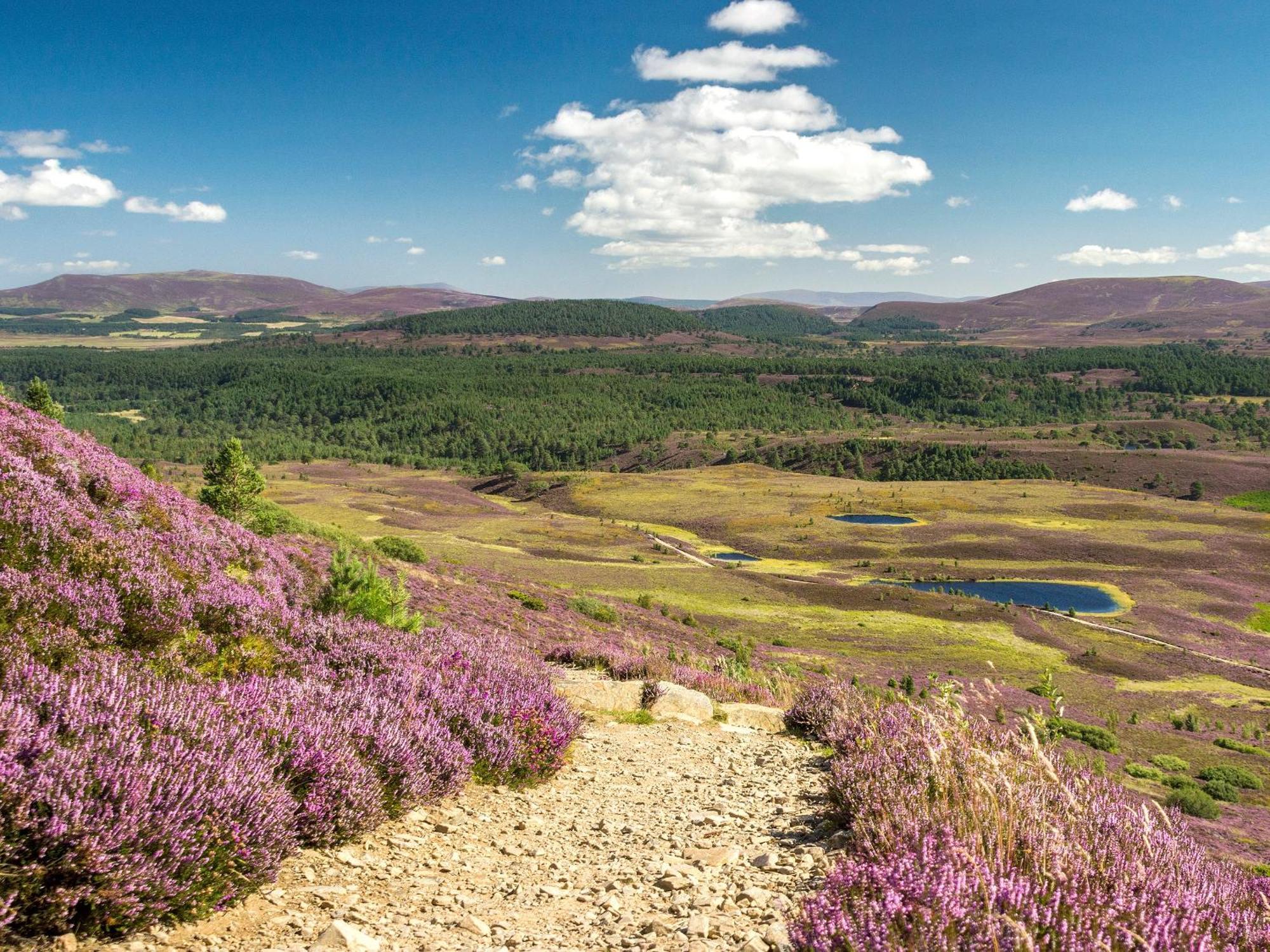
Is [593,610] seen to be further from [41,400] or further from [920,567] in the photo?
[920,567]

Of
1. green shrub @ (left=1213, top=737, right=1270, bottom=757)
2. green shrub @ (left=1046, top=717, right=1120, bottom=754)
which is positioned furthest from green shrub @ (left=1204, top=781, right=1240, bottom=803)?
green shrub @ (left=1213, top=737, right=1270, bottom=757)

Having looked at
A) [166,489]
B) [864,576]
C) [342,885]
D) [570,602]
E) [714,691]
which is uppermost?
[166,489]

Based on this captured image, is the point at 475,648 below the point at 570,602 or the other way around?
the other way around

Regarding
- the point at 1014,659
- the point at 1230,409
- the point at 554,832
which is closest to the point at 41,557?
the point at 554,832

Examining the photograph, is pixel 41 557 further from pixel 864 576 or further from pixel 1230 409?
pixel 1230 409

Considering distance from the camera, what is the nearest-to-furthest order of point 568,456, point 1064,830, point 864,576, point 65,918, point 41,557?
1. point 65,918
2. point 1064,830
3. point 41,557
4. point 864,576
5. point 568,456

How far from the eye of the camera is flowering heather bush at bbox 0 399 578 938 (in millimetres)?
3682

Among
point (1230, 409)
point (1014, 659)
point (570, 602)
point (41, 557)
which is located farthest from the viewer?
point (1230, 409)

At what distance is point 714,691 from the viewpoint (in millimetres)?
13820

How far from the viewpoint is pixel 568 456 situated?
171875 mm

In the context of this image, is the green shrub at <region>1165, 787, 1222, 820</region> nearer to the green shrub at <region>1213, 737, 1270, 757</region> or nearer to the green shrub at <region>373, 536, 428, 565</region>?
the green shrub at <region>1213, 737, 1270, 757</region>

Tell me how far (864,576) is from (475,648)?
69855mm

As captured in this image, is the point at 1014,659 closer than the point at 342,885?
No

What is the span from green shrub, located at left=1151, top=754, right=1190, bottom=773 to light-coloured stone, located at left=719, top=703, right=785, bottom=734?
2489cm
